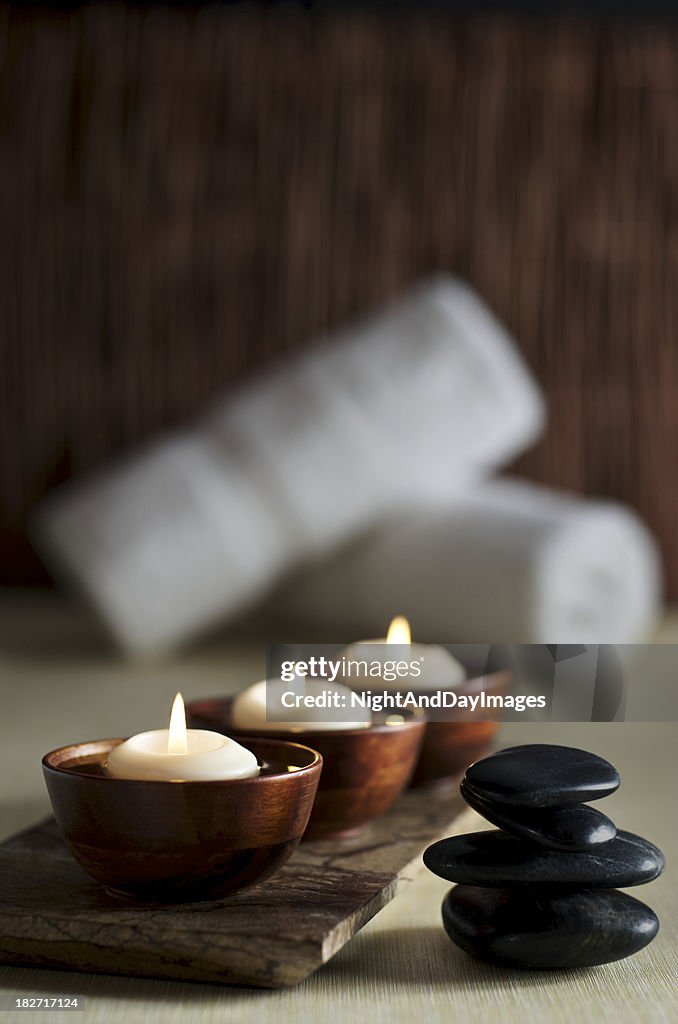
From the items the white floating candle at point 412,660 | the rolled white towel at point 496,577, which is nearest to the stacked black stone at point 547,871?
the white floating candle at point 412,660

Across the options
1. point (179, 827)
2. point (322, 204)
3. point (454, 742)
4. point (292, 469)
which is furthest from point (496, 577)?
point (179, 827)

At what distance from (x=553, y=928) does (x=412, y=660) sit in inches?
7.0

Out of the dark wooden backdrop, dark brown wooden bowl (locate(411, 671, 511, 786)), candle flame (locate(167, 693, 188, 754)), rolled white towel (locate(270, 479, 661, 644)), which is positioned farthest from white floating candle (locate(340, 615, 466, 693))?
the dark wooden backdrop

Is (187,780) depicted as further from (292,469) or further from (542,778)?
(292,469)

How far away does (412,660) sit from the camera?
0.54m

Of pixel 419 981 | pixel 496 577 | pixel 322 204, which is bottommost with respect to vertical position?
pixel 496 577

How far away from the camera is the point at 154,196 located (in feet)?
4.81

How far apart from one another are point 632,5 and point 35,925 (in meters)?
1.39

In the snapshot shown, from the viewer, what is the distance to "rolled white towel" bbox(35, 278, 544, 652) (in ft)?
3.62

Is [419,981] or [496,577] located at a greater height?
[419,981]

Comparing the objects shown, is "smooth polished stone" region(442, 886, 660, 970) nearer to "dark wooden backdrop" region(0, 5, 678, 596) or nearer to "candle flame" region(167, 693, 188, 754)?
"candle flame" region(167, 693, 188, 754)

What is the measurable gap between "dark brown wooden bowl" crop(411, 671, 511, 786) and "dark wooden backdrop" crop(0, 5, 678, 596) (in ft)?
2.99

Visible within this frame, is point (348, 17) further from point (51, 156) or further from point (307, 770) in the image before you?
point (307, 770)

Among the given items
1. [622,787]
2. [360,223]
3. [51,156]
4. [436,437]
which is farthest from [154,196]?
[622,787]
